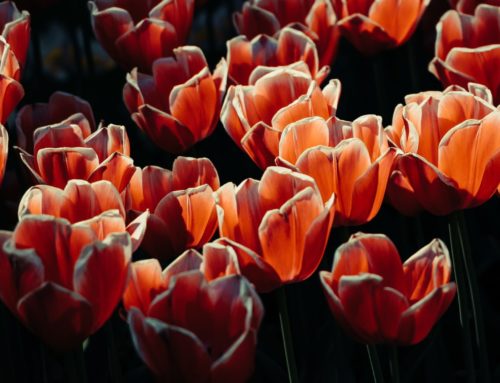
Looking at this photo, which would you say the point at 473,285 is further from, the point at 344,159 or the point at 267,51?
the point at 267,51

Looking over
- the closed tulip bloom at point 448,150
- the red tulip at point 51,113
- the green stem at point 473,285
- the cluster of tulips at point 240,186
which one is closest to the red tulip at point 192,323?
the cluster of tulips at point 240,186

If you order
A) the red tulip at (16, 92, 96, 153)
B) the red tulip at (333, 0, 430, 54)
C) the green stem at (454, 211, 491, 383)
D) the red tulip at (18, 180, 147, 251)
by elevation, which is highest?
the red tulip at (18, 180, 147, 251)

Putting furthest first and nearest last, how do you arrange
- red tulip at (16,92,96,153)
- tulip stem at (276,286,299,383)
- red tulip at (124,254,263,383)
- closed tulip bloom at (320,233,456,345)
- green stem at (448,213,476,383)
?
1. red tulip at (16,92,96,153)
2. green stem at (448,213,476,383)
3. tulip stem at (276,286,299,383)
4. closed tulip bloom at (320,233,456,345)
5. red tulip at (124,254,263,383)

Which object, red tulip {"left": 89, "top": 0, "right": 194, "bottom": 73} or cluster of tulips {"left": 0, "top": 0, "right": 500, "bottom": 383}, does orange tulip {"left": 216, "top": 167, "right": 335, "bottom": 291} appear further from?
red tulip {"left": 89, "top": 0, "right": 194, "bottom": 73}

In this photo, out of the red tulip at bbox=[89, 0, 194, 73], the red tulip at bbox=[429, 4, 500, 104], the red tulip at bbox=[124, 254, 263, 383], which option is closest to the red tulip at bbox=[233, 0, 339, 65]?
the red tulip at bbox=[89, 0, 194, 73]

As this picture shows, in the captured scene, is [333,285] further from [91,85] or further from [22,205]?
[91,85]

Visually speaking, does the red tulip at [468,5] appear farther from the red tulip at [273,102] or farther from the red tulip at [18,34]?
the red tulip at [18,34]

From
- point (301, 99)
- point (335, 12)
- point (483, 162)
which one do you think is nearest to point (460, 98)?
point (483, 162)

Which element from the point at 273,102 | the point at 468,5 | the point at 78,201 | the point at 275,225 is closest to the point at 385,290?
the point at 275,225

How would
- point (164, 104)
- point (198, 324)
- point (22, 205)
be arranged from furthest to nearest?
point (164, 104)
point (22, 205)
point (198, 324)
